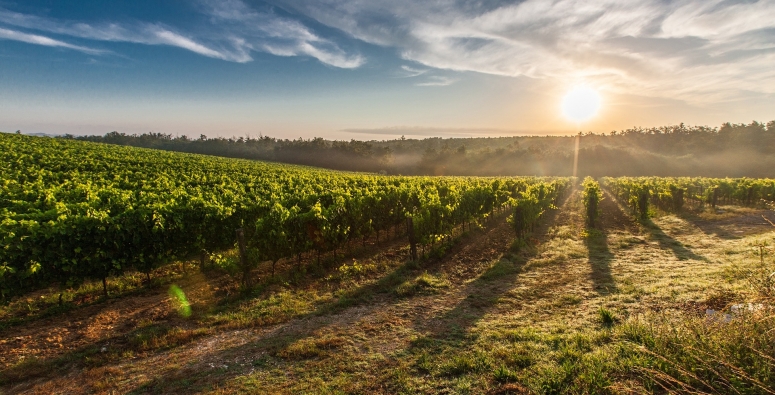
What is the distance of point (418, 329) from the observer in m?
7.05

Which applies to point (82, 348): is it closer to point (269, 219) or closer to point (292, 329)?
point (292, 329)

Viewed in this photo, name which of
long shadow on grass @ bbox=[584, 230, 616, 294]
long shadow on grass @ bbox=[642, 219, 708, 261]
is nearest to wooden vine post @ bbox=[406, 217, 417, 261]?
long shadow on grass @ bbox=[584, 230, 616, 294]

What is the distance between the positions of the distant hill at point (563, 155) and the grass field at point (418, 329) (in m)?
72.9

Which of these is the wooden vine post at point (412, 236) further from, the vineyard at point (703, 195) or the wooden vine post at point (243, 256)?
the vineyard at point (703, 195)

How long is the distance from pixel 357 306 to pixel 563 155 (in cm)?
9691

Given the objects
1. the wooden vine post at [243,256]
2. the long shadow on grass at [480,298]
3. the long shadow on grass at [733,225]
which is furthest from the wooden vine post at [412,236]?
the long shadow on grass at [733,225]

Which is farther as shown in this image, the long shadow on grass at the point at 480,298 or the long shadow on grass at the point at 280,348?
the long shadow on grass at the point at 480,298

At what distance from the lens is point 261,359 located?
19.5ft

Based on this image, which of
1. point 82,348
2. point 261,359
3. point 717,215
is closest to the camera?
point 261,359

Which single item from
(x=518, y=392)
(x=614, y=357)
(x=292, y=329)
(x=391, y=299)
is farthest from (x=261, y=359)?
(x=614, y=357)

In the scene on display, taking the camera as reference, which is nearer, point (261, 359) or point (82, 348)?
point (261, 359)

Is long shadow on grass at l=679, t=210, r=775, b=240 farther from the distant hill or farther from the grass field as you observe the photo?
the distant hill

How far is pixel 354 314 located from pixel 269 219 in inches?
169

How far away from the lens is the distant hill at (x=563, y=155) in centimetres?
7444
